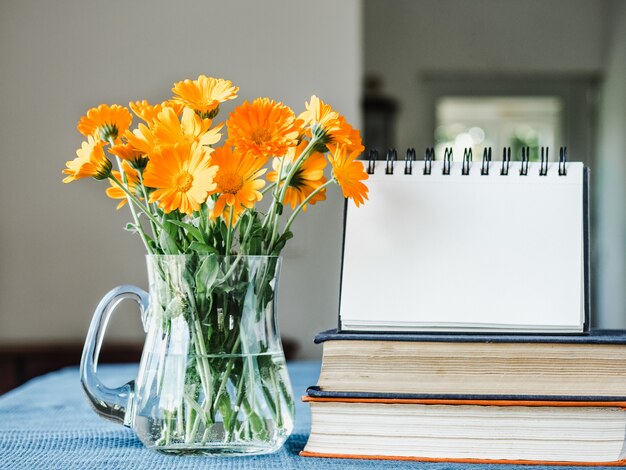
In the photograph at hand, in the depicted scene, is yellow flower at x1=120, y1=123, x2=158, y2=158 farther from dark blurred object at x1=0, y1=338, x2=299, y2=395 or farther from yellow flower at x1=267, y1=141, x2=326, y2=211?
dark blurred object at x1=0, y1=338, x2=299, y2=395

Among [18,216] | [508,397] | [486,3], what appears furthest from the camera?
[486,3]

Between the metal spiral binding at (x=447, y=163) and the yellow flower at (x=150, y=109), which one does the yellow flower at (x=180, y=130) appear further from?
the metal spiral binding at (x=447, y=163)

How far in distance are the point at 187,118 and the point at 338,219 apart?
2.67 meters

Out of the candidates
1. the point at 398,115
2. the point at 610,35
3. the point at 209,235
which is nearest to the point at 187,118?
the point at 209,235

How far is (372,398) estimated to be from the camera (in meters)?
0.56

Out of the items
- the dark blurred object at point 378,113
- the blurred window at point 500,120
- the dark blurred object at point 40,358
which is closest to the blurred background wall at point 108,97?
the dark blurred object at point 40,358

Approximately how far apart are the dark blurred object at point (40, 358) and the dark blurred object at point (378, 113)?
118 cm

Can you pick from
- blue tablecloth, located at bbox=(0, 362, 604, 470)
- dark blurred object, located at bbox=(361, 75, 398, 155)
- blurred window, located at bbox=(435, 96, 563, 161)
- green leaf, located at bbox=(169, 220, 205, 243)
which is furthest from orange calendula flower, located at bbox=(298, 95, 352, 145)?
blurred window, located at bbox=(435, 96, 563, 161)

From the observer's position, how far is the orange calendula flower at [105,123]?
0.59m

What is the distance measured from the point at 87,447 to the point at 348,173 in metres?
0.32

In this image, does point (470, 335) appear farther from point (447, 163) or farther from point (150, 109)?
point (150, 109)

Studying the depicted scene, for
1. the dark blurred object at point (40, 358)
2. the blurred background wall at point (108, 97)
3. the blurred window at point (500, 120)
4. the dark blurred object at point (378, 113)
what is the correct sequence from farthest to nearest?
the blurred window at point (500, 120)
the dark blurred object at point (378, 113)
the blurred background wall at point (108, 97)
the dark blurred object at point (40, 358)

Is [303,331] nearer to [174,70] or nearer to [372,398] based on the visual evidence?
[174,70]

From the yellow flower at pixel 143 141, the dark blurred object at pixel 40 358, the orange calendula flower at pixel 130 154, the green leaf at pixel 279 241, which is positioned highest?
the yellow flower at pixel 143 141
